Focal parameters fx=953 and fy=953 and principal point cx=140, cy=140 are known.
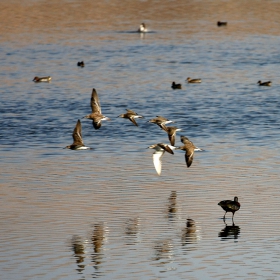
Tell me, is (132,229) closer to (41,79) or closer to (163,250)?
(163,250)

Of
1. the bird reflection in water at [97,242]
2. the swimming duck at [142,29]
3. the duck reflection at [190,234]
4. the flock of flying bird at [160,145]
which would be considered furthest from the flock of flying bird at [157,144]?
the swimming duck at [142,29]

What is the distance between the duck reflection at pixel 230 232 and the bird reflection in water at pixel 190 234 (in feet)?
2.04

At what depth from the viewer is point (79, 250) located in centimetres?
2106

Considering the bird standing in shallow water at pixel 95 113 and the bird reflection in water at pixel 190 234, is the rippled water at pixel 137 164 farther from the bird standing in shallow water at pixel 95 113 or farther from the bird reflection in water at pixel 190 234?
the bird standing in shallow water at pixel 95 113

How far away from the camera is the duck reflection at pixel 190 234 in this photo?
21734mm

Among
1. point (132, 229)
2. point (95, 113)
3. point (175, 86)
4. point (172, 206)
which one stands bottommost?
point (132, 229)

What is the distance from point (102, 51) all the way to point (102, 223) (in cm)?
4182

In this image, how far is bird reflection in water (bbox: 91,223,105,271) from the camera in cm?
2034

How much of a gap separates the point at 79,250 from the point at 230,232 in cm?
371

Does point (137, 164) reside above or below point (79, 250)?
above

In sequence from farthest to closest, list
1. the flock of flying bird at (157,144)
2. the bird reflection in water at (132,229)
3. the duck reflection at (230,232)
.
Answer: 1. the flock of flying bird at (157,144)
2. the duck reflection at (230,232)
3. the bird reflection in water at (132,229)

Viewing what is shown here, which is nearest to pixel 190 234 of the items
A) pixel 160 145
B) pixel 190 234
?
pixel 190 234

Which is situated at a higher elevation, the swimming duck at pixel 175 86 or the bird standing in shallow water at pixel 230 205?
the swimming duck at pixel 175 86

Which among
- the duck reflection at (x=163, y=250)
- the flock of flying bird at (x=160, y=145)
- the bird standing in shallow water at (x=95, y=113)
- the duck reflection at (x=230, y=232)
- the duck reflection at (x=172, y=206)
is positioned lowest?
the duck reflection at (x=163, y=250)
